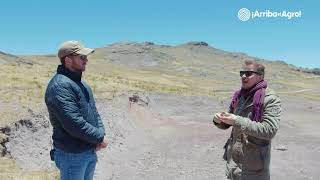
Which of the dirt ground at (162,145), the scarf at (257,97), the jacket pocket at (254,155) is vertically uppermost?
the scarf at (257,97)

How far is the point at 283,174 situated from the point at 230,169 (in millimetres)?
10177

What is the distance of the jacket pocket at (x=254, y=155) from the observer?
590 cm

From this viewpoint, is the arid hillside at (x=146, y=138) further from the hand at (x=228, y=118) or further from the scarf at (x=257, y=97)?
the hand at (x=228, y=118)

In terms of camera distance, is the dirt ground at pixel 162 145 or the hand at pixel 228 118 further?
the dirt ground at pixel 162 145

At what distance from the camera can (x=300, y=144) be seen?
781 inches

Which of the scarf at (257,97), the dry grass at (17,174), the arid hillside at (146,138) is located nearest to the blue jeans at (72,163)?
the scarf at (257,97)

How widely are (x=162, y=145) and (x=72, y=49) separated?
1655 centimetres

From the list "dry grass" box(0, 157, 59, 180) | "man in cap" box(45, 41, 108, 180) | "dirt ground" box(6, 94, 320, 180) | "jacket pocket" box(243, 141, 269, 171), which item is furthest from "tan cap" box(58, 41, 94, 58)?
"dirt ground" box(6, 94, 320, 180)

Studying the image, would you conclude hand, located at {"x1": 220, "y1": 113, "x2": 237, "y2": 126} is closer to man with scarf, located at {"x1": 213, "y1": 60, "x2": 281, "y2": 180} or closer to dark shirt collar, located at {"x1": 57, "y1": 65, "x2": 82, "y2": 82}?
man with scarf, located at {"x1": 213, "y1": 60, "x2": 281, "y2": 180}

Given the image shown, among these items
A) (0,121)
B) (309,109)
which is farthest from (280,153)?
(309,109)

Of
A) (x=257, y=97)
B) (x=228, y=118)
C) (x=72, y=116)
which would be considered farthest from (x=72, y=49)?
(x=257, y=97)

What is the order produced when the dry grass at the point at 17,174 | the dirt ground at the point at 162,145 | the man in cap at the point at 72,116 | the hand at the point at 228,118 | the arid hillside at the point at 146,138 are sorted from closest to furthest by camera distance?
1. the hand at the point at 228,118
2. the man in cap at the point at 72,116
3. the dry grass at the point at 17,174
4. the arid hillside at the point at 146,138
5. the dirt ground at the point at 162,145

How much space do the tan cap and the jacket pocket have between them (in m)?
2.24

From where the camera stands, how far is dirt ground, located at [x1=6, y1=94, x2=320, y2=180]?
53.6ft
